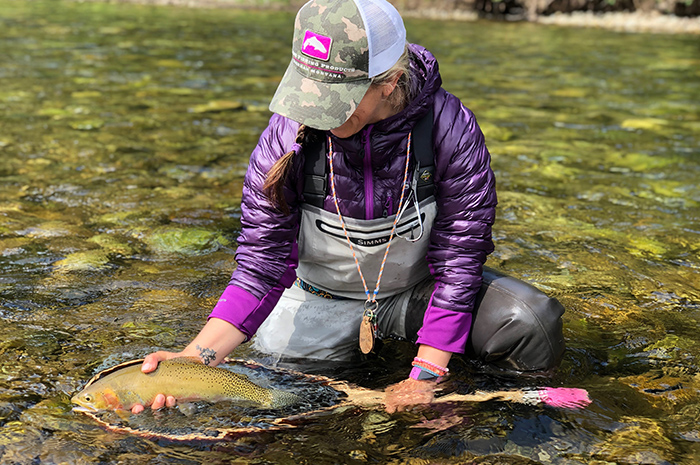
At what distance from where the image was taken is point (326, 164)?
326 cm

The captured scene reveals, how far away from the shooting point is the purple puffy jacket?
3.13 m

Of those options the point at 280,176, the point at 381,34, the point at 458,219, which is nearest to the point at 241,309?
the point at 280,176

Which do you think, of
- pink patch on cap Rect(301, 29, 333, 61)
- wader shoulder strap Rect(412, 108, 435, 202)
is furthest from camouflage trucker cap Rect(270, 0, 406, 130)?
wader shoulder strap Rect(412, 108, 435, 202)

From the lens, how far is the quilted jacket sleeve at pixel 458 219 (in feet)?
10.3

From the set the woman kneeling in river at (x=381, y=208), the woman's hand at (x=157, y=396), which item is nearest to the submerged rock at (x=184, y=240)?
the woman kneeling in river at (x=381, y=208)

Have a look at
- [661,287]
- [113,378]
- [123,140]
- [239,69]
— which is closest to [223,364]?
[113,378]

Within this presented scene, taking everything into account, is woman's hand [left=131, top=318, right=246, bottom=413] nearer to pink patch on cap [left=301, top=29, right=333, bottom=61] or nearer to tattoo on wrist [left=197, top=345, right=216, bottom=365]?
tattoo on wrist [left=197, top=345, right=216, bottom=365]

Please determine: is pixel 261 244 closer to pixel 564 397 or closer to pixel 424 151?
pixel 424 151

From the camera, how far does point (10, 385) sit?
130 inches

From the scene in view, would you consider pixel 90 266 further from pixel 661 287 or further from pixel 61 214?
pixel 661 287

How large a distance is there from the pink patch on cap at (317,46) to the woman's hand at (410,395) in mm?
1472

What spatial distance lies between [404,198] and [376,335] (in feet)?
2.46

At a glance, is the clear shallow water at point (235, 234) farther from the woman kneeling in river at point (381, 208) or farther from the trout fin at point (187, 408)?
the woman kneeling in river at point (381, 208)

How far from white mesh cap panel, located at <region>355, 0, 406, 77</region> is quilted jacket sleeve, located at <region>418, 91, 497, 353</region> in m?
0.40
